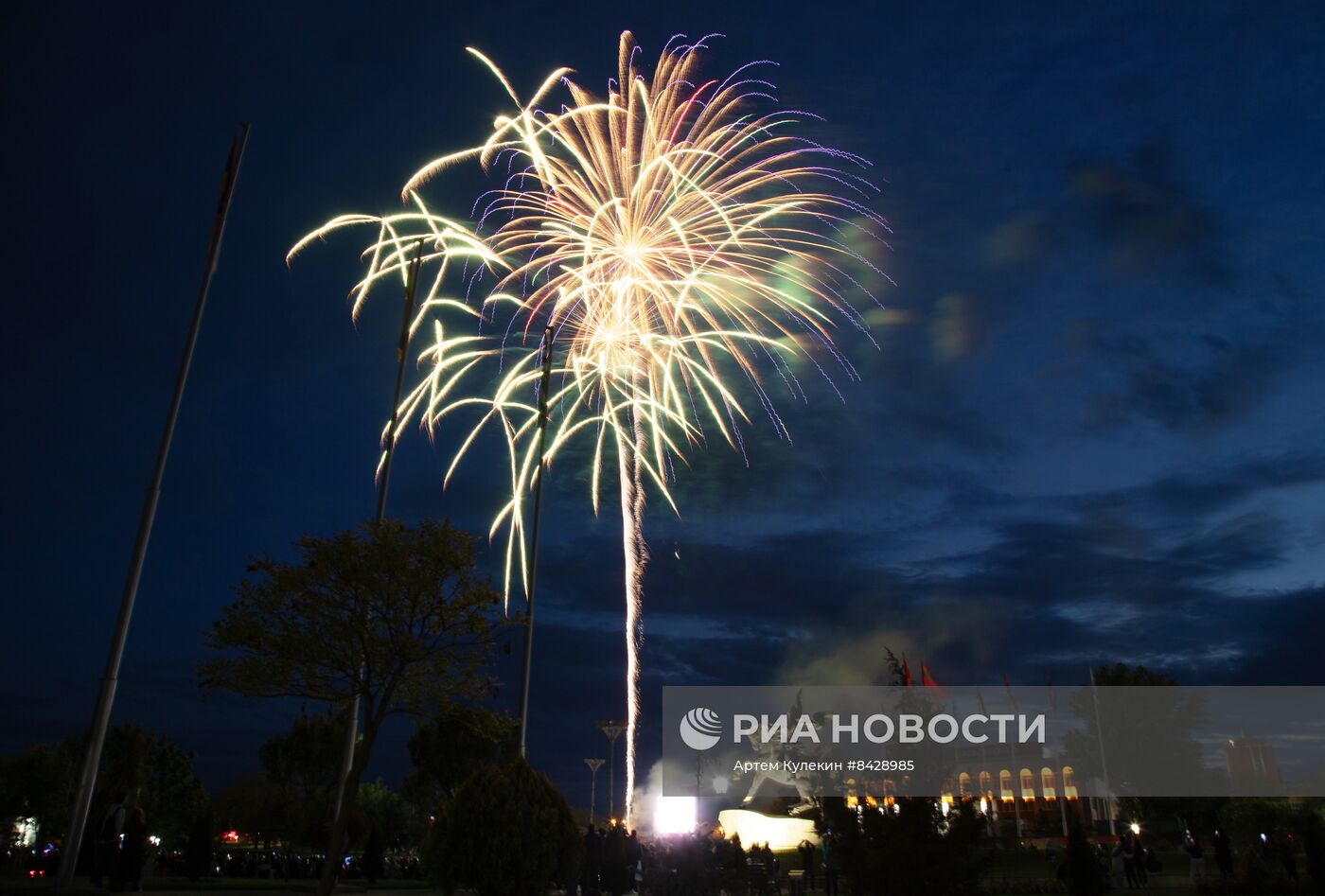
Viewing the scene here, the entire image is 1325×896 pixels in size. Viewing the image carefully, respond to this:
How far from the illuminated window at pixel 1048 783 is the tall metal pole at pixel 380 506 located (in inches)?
4355

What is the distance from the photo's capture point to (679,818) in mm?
62438

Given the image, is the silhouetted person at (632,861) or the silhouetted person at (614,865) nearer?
the silhouetted person at (614,865)

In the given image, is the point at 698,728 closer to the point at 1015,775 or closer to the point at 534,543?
the point at 534,543

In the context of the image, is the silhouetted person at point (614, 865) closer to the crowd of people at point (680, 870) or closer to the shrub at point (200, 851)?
the crowd of people at point (680, 870)

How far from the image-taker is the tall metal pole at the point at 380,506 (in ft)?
67.1

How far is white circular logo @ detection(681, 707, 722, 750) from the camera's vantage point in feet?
150

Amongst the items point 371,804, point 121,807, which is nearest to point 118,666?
point 121,807

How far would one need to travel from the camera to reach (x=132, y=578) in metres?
19.2

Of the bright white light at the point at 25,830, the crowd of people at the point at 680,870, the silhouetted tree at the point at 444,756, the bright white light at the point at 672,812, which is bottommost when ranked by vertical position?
the bright white light at the point at 25,830

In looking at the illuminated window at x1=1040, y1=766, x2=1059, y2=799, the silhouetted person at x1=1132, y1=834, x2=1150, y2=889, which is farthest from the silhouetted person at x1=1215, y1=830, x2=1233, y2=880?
the illuminated window at x1=1040, y1=766, x2=1059, y2=799

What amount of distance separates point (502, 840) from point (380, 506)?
10.8 metres

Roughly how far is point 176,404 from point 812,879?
109 ft

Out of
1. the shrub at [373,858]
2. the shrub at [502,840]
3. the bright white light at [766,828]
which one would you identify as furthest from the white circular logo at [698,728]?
the shrub at [502,840]

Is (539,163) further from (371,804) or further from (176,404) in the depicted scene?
(371,804)
